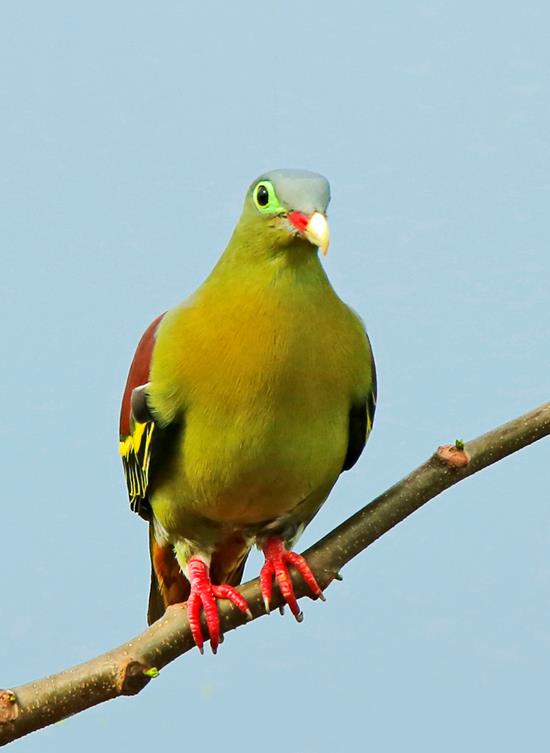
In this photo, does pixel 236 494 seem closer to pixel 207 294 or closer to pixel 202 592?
pixel 202 592

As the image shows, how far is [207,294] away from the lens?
122 inches

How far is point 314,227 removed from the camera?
2.67 meters

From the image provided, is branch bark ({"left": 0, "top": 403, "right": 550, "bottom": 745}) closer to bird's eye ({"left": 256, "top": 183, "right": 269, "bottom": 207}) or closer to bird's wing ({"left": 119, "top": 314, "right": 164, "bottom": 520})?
bird's wing ({"left": 119, "top": 314, "right": 164, "bottom": 520})

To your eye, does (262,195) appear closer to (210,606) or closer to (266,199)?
(266,199)

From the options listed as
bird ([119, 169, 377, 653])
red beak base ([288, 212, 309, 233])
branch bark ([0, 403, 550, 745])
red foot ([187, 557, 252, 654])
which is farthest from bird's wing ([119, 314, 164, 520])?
red beak base ([288, 212, 309, 233])

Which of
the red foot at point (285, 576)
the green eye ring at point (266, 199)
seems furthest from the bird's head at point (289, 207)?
the red foot at point (285, 576)

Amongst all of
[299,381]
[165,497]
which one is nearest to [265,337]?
[299,381]

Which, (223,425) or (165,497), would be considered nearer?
(223,425)

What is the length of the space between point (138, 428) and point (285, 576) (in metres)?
0.50

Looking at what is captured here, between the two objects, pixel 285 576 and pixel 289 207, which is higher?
pixel 289 207

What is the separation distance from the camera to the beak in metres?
2.62

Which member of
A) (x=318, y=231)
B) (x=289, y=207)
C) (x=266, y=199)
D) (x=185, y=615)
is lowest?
(x=185, y=615)

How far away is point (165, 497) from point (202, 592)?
282 millimetres

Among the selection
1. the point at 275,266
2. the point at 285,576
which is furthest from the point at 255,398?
the point at 285,576
